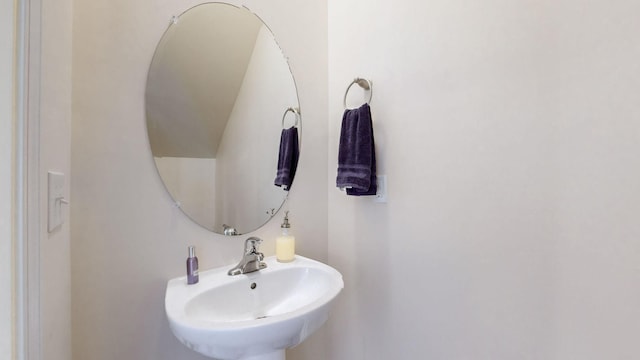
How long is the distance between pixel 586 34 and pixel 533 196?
1.37ft

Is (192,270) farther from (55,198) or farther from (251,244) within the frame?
(55,198)

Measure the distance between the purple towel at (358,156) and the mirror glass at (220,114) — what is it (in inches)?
12.1

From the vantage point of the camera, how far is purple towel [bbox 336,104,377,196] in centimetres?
112

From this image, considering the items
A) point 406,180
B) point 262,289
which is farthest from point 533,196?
point 262,289

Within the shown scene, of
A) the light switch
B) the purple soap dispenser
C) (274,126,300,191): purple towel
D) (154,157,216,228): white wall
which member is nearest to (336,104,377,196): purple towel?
(274,126,300,191): purple towel

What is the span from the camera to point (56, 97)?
2.21 feet

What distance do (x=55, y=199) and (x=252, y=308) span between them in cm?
72

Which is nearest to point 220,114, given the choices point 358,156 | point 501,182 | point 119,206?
point 119,206

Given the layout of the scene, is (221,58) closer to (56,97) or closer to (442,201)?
(56,97)

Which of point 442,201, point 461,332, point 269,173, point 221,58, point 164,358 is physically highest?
point 221,58

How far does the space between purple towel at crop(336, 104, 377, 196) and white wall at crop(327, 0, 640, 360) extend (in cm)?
6

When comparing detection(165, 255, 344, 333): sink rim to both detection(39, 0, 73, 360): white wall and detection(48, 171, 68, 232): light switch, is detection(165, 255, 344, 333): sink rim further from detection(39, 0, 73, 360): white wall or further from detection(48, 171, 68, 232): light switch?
detection(48, 171, 68, 232): light switch

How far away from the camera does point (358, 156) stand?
113 centimetres

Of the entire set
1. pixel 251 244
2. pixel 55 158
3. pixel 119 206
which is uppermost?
pixel 55 158
